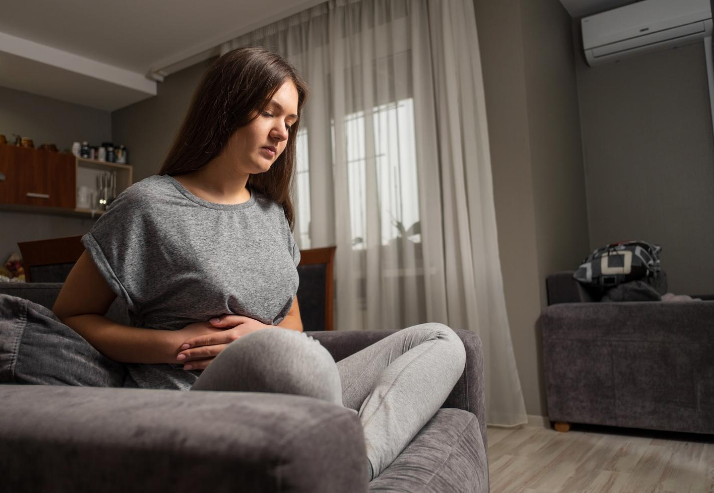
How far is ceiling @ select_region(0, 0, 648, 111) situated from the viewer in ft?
11.4

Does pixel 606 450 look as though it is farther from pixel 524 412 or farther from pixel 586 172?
pixel 586 172

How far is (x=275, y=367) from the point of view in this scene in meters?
0.58

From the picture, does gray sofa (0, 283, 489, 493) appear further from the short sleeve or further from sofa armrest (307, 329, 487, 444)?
sofa armrest (307, 329, 487, 444)

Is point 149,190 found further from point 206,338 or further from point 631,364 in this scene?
point 631,364

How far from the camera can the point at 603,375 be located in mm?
2406

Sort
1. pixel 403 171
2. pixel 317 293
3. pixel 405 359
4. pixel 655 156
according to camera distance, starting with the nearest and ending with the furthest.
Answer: pixel 405 359, pixel 317 293, pixel 403 171, pixel 655 156

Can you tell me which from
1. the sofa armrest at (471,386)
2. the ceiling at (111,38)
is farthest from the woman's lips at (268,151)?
the ceiling at (111,38)

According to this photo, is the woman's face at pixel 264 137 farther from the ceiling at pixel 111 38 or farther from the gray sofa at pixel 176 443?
the ceiling at pixel 111 38

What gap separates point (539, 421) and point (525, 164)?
127 cm

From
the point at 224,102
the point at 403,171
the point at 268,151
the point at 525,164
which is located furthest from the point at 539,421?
the point at 224,102

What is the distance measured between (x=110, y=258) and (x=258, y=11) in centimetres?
310

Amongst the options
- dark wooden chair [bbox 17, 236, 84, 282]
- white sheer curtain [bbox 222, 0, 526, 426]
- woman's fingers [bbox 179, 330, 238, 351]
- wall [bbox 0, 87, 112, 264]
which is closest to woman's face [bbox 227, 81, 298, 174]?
woman's fingers [bbox 179, 330, 238, 351]

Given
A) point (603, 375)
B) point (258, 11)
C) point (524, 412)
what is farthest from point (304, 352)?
point (258, 11)

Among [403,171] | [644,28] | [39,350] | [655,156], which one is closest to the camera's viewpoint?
[39,350]
